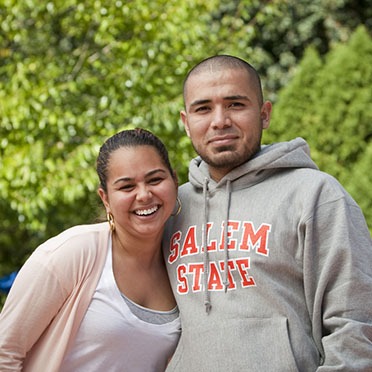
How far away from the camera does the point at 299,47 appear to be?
543 inches

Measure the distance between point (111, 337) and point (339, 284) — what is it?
85 centimetres

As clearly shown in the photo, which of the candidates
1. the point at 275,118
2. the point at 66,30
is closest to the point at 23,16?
the point at 66,30

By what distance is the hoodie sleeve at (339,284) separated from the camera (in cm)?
228

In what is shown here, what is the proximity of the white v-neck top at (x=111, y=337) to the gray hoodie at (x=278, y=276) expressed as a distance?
107mm

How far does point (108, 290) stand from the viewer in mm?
2619

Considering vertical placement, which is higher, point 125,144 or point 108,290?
point 125,144

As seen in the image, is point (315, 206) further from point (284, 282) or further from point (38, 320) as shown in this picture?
point (38, 320)

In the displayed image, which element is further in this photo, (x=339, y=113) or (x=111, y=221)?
(x=339, y=113)

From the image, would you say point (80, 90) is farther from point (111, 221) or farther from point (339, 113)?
point (339, 113)

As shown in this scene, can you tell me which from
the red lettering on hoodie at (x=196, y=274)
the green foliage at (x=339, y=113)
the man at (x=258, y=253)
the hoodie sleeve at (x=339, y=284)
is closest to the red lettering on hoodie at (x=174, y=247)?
the man at (x=258, y=253)

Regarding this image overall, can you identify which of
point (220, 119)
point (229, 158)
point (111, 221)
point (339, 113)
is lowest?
point (111, 221)

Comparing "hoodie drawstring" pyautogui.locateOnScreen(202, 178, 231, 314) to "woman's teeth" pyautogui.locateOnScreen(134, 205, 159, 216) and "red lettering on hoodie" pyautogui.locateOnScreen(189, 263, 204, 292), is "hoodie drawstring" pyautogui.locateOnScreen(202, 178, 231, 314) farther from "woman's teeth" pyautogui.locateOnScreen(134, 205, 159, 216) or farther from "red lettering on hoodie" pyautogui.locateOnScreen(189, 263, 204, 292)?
"woman's teeth" pyautogui.locateOnScreen(134, 205, 159, 216)

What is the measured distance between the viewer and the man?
2.32 m

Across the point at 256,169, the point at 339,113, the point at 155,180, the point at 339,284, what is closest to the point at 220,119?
the point at 256,169
